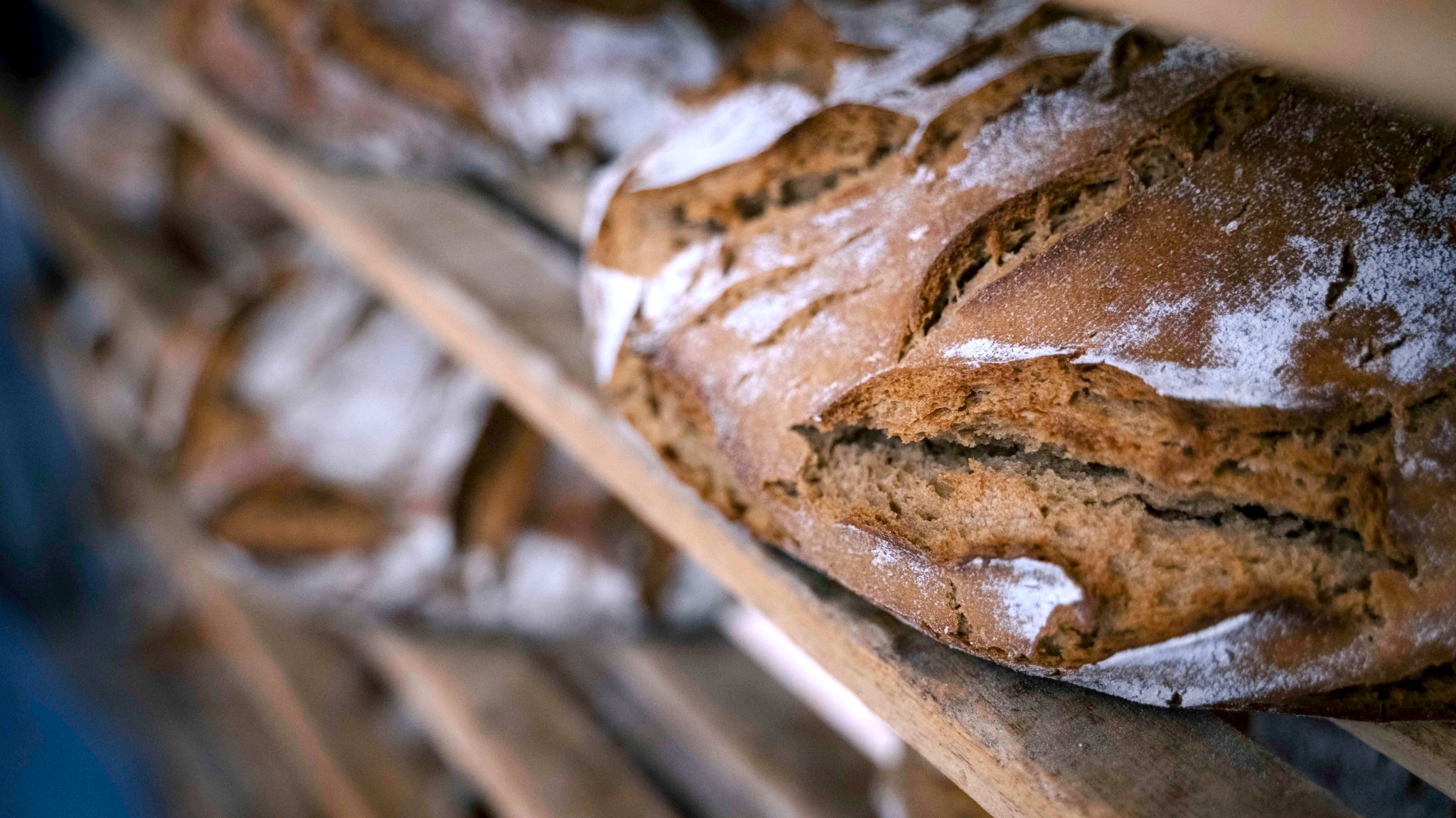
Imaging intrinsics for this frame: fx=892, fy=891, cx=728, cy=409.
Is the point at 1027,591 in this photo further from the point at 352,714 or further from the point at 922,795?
the point at 352,714

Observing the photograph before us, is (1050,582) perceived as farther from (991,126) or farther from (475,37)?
(475,37)

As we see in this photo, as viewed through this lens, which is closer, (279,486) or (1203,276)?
(1203,276)

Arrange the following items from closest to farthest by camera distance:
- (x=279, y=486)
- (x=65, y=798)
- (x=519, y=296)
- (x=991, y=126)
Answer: (x=991, y=126)
(x=519, y=296)
(x=279, y=486)
(x=65, y=798)

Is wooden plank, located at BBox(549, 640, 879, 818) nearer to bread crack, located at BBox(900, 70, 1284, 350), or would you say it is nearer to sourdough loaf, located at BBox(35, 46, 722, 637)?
sourdough loaf, located at BBox(35, 46, 722, 637)

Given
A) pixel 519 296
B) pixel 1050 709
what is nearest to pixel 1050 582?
pixel 1050 709

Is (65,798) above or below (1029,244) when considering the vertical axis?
below

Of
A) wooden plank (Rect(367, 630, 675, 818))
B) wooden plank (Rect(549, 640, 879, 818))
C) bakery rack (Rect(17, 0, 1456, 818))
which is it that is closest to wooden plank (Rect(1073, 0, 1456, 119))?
bakery rack (Rect(17, 0, 1456, 818))

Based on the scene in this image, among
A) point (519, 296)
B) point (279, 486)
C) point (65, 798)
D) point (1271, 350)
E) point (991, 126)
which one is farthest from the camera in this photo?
point (65, 798)

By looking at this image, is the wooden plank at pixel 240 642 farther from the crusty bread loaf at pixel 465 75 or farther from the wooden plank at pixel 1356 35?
the wooden plank at pixel 1356 35

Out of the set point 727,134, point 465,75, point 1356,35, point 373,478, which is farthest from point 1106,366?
point 373,478
